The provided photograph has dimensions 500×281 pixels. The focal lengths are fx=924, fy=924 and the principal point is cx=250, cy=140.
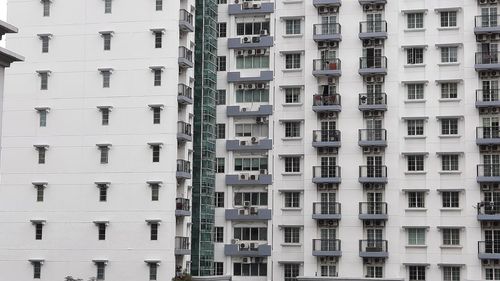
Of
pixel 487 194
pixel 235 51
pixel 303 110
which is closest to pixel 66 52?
pixel 235 51

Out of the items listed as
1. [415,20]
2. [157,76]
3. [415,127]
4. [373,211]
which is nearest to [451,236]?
[373,211]

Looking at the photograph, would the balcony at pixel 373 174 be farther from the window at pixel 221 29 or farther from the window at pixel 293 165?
the window at pixel 221 29

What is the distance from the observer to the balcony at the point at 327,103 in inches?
2473

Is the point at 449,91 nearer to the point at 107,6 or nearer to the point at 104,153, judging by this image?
the point at 104,153

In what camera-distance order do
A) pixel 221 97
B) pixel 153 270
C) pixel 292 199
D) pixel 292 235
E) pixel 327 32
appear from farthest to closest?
pixel 221 97 < pixel 292 199 < pixel 327 32 < pixel 292 235 < pixel 153 270

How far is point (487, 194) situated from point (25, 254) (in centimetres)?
3066

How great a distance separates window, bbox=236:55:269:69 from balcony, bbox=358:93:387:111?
24.8 feet

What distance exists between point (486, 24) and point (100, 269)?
30.1 m

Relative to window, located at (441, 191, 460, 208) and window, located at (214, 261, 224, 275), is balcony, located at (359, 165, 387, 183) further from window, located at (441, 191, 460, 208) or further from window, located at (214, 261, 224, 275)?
window, located at (214, 261, 224, 275)

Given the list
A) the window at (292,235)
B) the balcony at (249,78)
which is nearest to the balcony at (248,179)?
the window at (292,235)

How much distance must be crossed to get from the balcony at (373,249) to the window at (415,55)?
40.6 feet

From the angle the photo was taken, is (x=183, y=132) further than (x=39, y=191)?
No

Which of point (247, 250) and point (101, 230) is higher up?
point (101, 230)

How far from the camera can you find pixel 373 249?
6100cm
